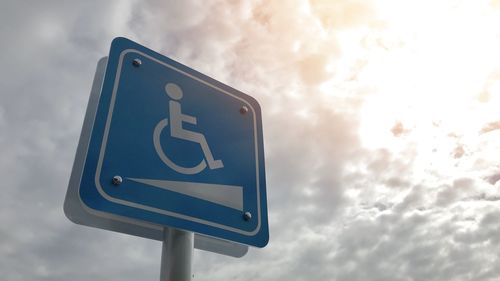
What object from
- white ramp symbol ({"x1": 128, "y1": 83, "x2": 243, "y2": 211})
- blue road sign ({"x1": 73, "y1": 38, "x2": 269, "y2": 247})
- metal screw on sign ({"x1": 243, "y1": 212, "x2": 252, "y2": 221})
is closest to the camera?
blue road sign ({"x1": 73, "y1": 38, "x2": 269, "y2": 247})

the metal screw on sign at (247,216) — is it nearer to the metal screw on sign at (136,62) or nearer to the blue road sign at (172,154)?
the blue road sign at (172,154)

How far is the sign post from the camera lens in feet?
4.05

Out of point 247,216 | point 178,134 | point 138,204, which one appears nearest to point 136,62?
point 178,134

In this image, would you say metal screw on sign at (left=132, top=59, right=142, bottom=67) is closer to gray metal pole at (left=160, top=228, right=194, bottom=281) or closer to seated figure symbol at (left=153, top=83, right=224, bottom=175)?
seated figure symbol at (left=153, top=83, right=224, bottom=175)

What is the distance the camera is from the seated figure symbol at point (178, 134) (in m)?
1.42

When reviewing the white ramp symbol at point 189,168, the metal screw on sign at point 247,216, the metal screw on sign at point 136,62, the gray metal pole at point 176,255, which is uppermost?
the metal screw on sign at point 136,62

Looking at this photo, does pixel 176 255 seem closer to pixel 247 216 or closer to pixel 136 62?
pixel 247 216

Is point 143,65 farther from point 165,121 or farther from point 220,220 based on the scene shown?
point 220,220

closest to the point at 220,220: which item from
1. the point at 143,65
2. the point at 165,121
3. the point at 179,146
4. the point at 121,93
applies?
the point at 179,146

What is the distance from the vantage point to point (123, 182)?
4.17ft

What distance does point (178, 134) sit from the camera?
58.8 inches

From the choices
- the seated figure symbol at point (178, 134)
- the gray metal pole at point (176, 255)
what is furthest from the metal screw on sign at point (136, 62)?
the gray metal pole at point (176, 255)

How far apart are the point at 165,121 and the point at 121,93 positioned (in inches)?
7.3

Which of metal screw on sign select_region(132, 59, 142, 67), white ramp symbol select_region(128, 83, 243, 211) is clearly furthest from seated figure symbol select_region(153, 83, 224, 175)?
metal screw on sign select_region(132, 59, 142, 67)
